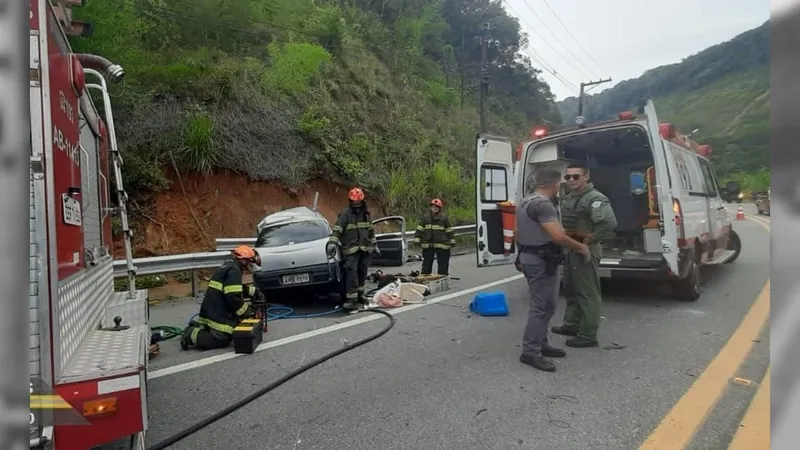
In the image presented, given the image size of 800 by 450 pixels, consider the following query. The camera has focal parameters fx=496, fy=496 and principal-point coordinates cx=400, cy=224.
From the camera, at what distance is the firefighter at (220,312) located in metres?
4.78

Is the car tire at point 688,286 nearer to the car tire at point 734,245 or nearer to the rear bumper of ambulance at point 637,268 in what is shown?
the rear bumper of ambulance at point 637,268

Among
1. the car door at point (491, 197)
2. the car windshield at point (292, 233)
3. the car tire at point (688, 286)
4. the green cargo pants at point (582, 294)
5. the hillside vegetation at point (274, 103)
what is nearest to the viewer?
the green cargo pants at point (582, 294)

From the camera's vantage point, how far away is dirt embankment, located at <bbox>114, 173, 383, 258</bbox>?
1069 cm

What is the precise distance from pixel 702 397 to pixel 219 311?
4.10 meters

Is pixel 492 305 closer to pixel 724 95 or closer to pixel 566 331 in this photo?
pixel 566 331

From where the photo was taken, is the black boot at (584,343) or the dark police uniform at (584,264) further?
the dark police uniform at (584,264)

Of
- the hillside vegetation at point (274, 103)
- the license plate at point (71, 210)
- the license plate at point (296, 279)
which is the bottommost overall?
the license plate at point (296, 279)

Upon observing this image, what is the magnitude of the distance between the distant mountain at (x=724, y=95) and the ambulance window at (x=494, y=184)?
2168 millimetres

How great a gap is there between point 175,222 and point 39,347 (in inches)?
388

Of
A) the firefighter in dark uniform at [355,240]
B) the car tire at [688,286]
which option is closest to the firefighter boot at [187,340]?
the firefighter in dark uniform at [355,240]

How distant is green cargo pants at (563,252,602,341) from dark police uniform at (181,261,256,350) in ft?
10.8

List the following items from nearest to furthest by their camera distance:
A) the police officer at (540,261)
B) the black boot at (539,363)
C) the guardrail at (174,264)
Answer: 1. the black boot at (539,363)
2. the police officer at (540,261)
3. the guardrail at (174,264)

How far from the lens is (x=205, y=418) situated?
3238 mm

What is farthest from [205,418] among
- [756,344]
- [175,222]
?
[175,222]
